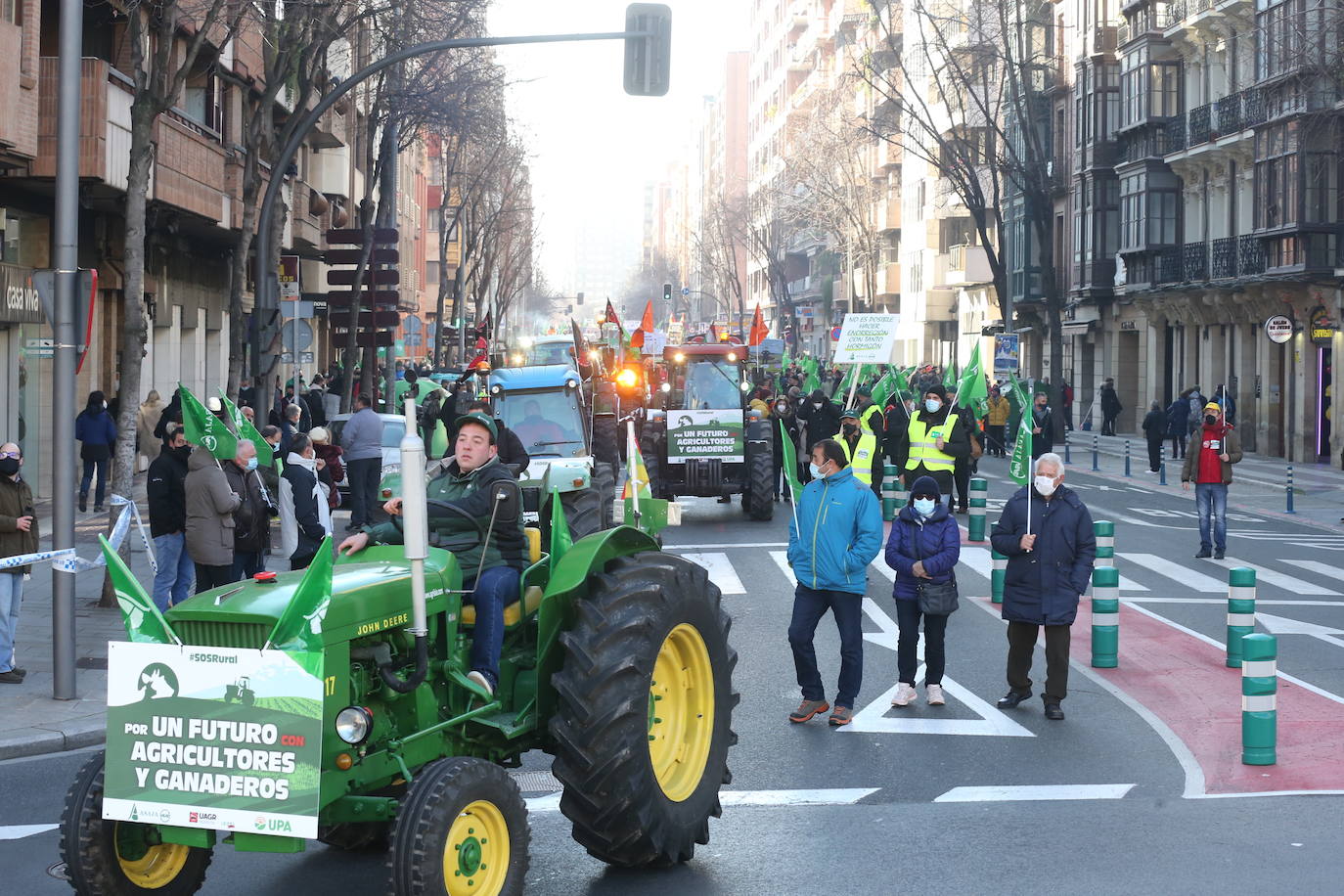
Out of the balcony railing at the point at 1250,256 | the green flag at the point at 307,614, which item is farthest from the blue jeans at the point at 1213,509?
the balcony railing at the point at 1250,256

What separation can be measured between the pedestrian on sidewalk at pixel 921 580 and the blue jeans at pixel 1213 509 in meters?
9.81

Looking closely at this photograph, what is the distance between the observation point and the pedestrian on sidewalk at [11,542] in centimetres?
1202

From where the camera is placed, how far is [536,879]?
736 centimetres

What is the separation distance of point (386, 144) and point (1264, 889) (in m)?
29.1

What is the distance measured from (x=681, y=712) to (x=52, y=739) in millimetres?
4553

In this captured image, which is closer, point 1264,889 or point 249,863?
point 1264,889

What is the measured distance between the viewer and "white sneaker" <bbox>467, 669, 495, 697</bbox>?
272 inches

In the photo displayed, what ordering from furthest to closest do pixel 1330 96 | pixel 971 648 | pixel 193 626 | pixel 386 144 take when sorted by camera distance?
pixel 1330 96, pixel 386 144, pixel 971 648, pixel 193 626

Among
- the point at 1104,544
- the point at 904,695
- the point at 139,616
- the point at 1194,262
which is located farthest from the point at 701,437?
the point at 1194,262

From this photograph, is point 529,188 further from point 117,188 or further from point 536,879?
point 536,879

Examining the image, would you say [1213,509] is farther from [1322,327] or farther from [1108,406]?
[1108,406]

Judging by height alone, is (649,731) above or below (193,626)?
below

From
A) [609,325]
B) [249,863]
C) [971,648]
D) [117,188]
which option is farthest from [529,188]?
[249,863]

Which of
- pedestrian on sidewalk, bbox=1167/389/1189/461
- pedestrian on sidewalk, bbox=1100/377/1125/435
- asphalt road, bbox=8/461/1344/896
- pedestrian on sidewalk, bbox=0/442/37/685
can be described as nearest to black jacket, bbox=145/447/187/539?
pedestrian on sidewalk, bbox=0/442/37/685
